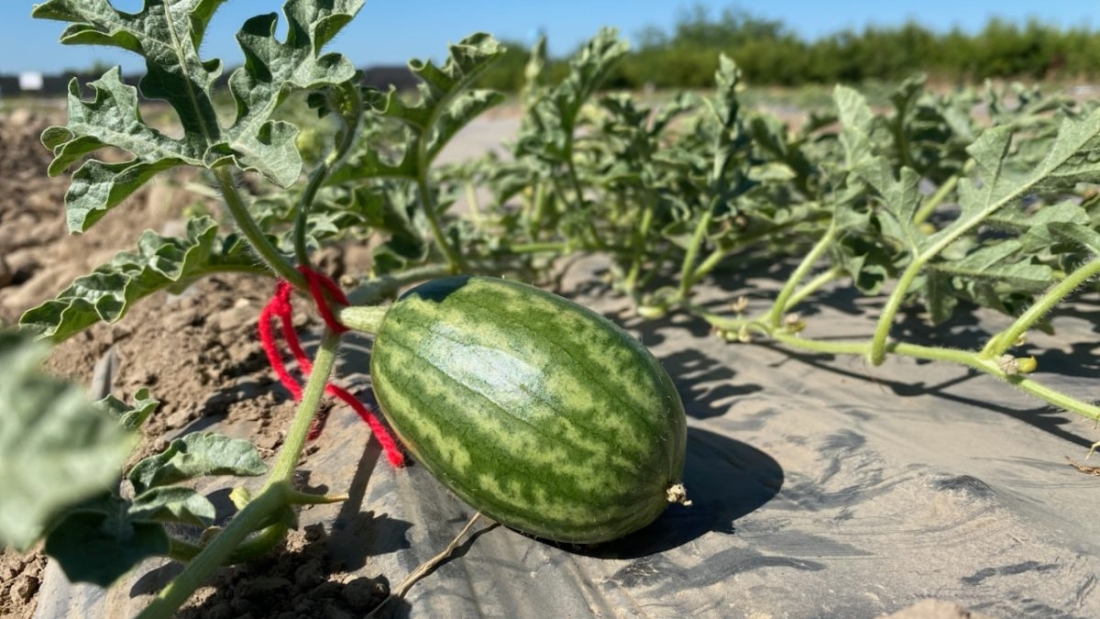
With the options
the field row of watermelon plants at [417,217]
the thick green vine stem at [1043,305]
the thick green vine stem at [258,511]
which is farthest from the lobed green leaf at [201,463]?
the thick green vine stem at [1043,305]

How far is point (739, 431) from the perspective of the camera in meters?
2.49

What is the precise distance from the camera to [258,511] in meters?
1.70

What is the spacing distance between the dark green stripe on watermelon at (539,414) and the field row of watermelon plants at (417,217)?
0.34 m

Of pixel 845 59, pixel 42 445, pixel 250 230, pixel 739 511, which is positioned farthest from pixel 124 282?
pixel 845 59

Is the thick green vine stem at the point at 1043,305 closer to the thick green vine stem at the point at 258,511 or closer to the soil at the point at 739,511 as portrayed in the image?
the soil at the point at 739,511

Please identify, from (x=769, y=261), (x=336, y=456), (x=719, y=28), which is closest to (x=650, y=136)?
(x=769, y=261)

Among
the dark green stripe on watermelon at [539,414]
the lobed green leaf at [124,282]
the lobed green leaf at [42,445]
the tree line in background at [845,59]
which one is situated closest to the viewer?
the lobed green leaf at [42,445]

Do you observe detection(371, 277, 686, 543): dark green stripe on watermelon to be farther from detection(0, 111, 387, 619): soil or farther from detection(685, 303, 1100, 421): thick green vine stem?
detection(685, 303, 1100, 421): thick green vine stem

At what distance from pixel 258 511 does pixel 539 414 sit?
62 cm

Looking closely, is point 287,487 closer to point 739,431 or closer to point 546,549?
point 546,549

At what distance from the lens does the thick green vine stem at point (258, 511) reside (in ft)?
4.83

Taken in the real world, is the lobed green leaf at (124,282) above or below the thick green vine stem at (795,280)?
above

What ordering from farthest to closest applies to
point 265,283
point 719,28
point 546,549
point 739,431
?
point 719,28 < point 265,283 < point 739,431 < point 546,549

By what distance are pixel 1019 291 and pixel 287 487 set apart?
7.28ft
